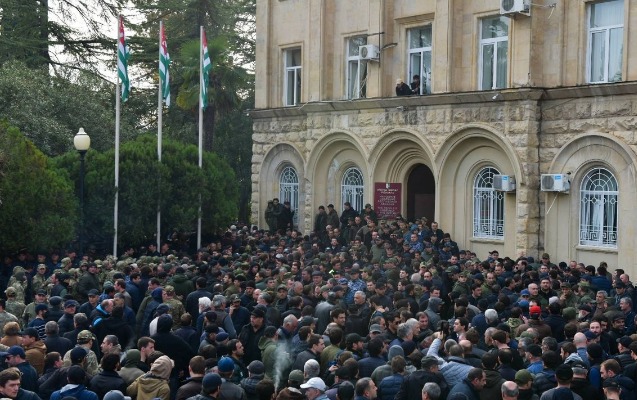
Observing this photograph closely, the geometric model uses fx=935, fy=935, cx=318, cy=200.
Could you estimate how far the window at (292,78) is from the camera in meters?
33.2

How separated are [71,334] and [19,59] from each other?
81.5ft

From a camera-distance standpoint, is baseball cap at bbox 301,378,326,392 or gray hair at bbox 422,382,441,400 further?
baseball cap at bbox 301,378,326,392

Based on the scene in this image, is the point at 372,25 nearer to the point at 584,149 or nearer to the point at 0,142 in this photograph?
the point at 584,149

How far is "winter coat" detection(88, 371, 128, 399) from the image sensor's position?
33.3 feet

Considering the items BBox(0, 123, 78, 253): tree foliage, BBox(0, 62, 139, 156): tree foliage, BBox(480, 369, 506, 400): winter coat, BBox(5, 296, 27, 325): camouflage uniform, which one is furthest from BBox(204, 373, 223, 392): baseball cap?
BBox(0, 62, 139, 156): tree foliage

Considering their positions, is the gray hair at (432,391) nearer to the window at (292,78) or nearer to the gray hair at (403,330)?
the gray hair at (403,330)

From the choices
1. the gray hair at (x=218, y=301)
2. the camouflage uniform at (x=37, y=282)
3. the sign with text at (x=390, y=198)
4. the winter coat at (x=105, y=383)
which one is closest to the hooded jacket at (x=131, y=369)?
the winter coat at (x=105, y=383)

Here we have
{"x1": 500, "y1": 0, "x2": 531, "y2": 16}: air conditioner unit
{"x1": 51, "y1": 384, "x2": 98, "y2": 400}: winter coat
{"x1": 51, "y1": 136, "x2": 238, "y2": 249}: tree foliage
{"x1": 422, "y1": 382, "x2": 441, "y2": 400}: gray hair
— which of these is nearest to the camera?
{"x1": 422, "y1": 382, "x2": 441, "y2": 400}: gray hair

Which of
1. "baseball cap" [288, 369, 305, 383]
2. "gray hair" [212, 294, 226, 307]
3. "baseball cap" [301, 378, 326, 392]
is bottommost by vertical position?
"baseball cap" [288, 369, 305, 383]

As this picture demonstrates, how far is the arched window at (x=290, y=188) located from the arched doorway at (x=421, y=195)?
4482 millimetres

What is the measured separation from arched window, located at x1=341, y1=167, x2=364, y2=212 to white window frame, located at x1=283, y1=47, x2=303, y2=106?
3.61 metres

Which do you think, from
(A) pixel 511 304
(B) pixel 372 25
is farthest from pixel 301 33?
(A) pixel 511 304

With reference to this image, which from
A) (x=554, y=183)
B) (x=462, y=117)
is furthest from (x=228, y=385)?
(x=462, y=117)

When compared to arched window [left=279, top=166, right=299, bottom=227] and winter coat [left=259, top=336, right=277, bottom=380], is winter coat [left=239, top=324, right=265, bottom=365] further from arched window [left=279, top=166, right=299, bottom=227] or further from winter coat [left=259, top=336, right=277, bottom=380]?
arched window [left=279, top=166, right=299, bottom=227]
